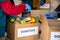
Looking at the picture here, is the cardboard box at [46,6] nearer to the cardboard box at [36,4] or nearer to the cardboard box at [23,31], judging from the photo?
the cardboard box at [36,4]

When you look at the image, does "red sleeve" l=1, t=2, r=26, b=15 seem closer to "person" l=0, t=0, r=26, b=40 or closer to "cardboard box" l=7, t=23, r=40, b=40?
"person" l=0, t=0, r=26, b=40

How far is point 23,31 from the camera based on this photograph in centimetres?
209

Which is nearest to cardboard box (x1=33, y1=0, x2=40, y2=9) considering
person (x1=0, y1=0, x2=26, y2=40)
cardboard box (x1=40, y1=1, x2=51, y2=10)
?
cardboard box (x1=40, y1=1, x2=51, y2=10)

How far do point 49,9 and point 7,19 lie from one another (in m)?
0.69

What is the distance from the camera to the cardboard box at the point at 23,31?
2066 millimetres

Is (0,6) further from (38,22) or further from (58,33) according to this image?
(58,33)

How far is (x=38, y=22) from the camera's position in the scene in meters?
2.23

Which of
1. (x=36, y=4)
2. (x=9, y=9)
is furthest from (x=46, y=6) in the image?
(x=9, y=9)

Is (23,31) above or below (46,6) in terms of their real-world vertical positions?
below

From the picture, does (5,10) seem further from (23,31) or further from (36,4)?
(36,4)

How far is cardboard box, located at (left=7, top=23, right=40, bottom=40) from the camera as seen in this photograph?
2066 millimetres

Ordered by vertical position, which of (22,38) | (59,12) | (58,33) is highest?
(59,12)

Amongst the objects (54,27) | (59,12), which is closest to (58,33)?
(54,27)

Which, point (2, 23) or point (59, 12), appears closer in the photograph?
point (59, 12)
